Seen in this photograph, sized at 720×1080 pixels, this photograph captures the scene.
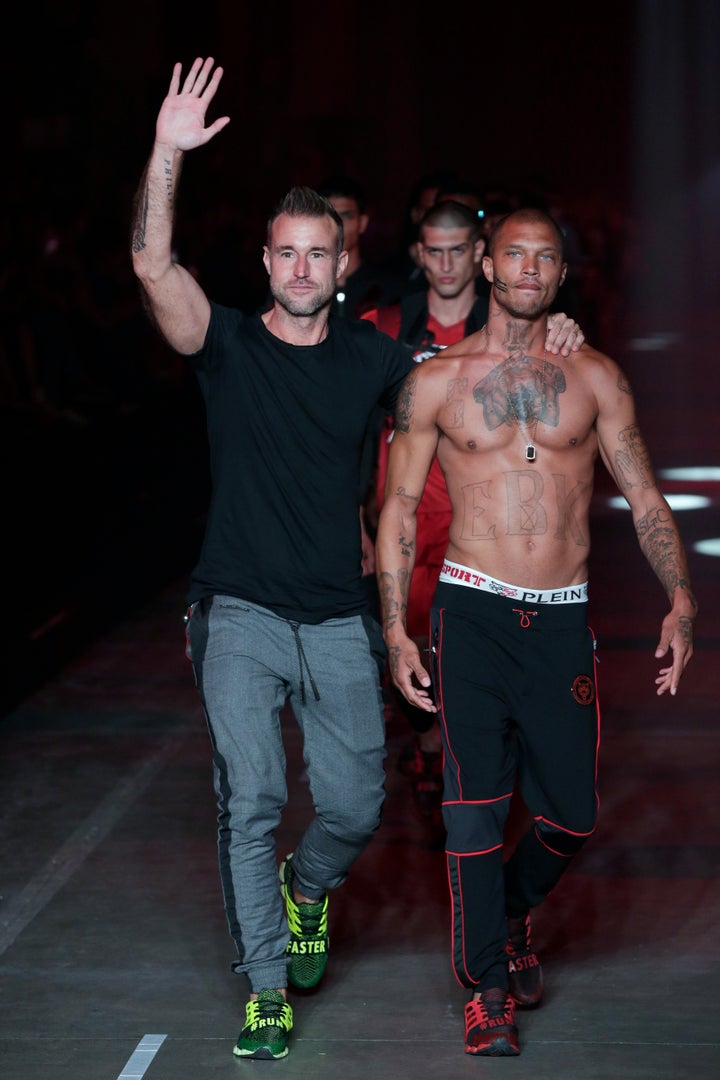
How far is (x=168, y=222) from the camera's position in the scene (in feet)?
13.2

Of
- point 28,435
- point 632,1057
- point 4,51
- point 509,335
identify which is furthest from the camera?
point 4,51

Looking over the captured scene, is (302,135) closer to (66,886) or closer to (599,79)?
(599,79)

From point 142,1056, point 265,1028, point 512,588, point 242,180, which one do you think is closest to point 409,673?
point 512,588

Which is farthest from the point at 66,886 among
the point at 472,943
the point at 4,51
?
the point at 4,51

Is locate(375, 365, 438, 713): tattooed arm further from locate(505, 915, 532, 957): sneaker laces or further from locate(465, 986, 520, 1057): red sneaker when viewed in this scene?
locate(465, 986, 520, 1057): red sneaker

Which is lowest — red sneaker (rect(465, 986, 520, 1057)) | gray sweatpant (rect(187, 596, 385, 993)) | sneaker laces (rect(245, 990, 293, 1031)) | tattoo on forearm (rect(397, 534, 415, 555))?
red sneaker (rect(465, 986, 520, 1057))

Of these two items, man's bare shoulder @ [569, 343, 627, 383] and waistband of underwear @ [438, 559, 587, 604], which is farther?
man's bare shoulder @ [569, 343, 627, 383]

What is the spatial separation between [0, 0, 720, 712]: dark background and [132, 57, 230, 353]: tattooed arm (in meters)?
3.55

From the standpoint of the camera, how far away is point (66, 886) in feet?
17.1

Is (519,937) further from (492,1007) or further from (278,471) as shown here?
(278,471)

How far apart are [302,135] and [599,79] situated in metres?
13.5

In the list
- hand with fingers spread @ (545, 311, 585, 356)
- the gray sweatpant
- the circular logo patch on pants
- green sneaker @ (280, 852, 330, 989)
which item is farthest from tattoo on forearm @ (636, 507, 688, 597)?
green sneaker @ (280, 852, 330, 989)

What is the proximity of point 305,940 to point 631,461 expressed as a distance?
4.62 ft

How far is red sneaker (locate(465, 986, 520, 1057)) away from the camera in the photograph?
4.01 metres
